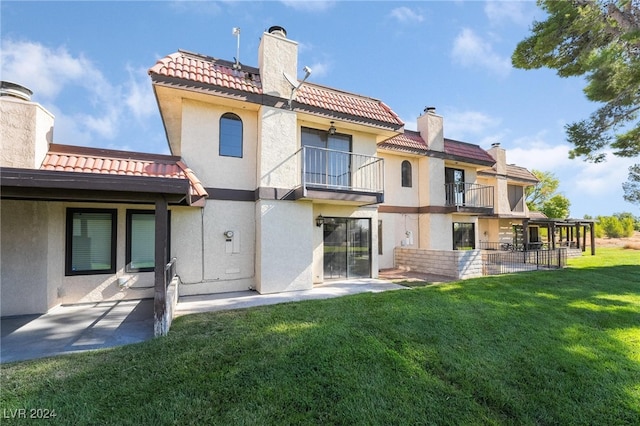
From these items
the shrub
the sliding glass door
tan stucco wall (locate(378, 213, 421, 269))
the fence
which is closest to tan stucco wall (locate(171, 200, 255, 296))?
the sliding glass door

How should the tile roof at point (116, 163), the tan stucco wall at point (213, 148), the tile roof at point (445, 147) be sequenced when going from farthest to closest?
the tile roof at point (445, 147)
the tan stucco wall at point (213, 148)
the tile roof at point (116, 163)

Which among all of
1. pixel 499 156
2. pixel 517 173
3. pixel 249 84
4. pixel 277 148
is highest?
pixel 499 156

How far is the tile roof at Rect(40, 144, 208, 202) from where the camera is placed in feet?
21.0

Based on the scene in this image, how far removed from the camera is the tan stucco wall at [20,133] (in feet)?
18.6

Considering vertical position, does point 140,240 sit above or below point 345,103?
below

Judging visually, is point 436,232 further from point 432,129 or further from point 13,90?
point 13,90

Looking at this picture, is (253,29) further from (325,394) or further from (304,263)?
(325,394)

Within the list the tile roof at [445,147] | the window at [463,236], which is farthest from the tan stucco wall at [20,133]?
the window at [463,236]

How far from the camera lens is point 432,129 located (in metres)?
15.1

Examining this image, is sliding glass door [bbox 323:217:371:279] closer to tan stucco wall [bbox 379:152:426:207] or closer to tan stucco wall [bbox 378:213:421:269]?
tan stucco wall [bbox 378:213:421:269]

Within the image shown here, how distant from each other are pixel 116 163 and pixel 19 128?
1769mm

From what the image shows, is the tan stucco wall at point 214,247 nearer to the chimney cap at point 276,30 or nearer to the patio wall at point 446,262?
the chimney cap at point 276,30

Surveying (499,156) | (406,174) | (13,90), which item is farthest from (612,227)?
(13,90)

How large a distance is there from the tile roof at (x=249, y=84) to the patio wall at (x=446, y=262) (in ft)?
18.9
